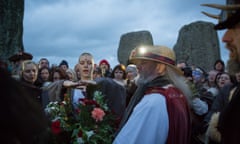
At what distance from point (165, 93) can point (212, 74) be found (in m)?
4.24

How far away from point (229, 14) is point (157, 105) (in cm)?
149

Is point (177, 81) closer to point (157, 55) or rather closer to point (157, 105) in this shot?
point (157, 55)

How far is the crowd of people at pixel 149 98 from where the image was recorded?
1266 mm

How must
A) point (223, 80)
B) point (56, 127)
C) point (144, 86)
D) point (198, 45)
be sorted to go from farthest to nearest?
point (198, 45) < point (223, 80) < point (56, 127) < point (144, 86)

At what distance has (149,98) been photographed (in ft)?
11.2

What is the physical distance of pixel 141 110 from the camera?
10.9ft

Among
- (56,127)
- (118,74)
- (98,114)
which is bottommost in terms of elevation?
(56,127)

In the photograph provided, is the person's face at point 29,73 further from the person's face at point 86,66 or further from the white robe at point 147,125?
the white robe at point 147,125

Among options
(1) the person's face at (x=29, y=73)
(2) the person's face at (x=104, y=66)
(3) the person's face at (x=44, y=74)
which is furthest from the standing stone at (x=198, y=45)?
(1) the person's face at (x=29, y=73)

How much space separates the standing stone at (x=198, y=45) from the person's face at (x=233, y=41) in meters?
12.8

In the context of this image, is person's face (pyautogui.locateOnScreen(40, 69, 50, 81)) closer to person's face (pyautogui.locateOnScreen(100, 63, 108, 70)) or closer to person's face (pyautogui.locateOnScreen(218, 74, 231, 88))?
person's face (pyautogui.locateOnScreen(100, 63, 108, 70))

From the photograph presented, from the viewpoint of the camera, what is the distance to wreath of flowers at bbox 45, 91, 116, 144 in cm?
400

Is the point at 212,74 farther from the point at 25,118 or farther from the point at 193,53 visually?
the point at 193,53

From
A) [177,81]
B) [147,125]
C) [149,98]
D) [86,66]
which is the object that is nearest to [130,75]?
[86,66]
